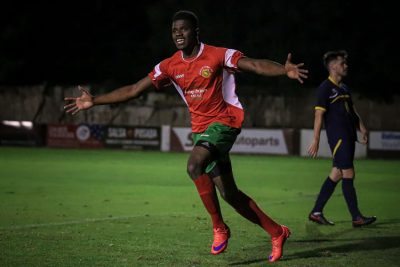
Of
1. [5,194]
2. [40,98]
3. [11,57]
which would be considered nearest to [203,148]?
[5,194]

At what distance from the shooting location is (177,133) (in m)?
30.2

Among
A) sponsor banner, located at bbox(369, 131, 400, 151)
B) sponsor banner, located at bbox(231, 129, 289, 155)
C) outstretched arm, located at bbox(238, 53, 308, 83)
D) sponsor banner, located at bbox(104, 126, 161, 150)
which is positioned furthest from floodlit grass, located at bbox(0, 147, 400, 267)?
sponsor banner, located at bbox(104, 126, 161, 150)

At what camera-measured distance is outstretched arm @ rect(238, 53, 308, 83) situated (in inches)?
273

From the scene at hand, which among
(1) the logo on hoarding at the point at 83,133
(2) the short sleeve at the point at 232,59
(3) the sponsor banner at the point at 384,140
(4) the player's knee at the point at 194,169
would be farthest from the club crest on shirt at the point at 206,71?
(1) the logo on hoarding at the point at 83,133

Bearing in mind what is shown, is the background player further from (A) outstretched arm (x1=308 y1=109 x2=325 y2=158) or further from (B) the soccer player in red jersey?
(B) the soccer player in red jersey

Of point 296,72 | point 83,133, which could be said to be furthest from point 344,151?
point 83,133

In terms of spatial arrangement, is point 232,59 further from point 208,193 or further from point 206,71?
point 208,193

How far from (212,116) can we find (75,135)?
24453 millimetres

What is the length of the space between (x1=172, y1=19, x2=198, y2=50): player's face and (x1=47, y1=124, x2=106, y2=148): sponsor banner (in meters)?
23.8

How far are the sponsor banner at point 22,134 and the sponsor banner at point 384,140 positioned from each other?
1324 cm

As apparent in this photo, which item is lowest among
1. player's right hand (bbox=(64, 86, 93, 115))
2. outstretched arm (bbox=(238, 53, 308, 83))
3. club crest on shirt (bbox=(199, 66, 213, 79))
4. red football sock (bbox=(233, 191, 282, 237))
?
red football sock (bbox=(233, 191, 282, 237))

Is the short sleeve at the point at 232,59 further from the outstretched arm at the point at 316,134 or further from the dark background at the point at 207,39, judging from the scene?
A: the dark background at the point at 207,39

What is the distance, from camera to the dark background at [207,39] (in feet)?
126

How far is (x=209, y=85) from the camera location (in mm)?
7828
